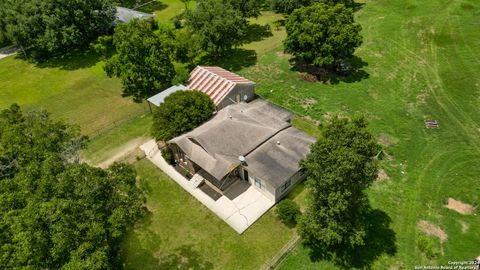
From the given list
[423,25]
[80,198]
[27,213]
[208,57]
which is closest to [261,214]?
[80,198]

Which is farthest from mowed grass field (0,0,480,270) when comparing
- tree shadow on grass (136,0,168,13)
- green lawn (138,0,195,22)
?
tree shadow on grass (136,0,168,13)

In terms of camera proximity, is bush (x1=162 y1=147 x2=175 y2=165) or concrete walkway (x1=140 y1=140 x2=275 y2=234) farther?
bush (x1=162 y1=147 x2=175 y2=165)

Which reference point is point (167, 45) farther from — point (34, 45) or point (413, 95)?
point (413, 95)

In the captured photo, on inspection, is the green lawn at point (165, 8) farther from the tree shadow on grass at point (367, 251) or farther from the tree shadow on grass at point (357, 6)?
the tree shadow on grass at point (367, 251)

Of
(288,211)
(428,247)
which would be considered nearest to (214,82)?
(288,211)

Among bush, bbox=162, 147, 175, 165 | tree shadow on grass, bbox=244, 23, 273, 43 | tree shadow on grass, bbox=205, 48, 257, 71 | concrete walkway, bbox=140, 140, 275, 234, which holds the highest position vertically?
tree shadow on grass, bbox=244, 23, 273, 43

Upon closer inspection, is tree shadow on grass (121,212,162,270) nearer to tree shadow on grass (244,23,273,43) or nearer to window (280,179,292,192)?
window (280,179,292,192)

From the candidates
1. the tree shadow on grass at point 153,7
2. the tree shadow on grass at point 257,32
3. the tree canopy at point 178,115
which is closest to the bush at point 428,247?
the tree canopy at point 178,115
